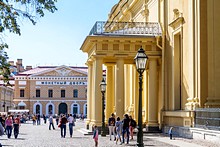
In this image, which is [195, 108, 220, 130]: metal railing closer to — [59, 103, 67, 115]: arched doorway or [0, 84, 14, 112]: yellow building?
[0, 84, 14, 112]: yellow building

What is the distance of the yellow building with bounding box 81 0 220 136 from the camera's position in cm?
2484

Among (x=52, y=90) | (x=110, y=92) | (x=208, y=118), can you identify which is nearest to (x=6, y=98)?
(x=52, y=90)

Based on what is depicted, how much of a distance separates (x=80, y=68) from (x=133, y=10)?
76.8 m

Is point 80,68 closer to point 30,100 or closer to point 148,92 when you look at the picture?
point 30,100

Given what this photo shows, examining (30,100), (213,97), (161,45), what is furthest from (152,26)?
(30,100)

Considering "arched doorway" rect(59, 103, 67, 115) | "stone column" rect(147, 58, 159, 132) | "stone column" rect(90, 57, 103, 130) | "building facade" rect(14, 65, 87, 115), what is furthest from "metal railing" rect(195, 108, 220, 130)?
"arched doorway" rect(59, 103, 67, 115)

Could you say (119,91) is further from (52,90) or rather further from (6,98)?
(6,98)

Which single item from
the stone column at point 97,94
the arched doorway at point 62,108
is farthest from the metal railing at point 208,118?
the arched doorway at point 62,108

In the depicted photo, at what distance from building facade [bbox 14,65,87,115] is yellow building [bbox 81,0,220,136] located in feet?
235

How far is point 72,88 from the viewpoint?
111 meters

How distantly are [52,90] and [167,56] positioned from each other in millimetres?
81013

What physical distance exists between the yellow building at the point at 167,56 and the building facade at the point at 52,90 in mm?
71649

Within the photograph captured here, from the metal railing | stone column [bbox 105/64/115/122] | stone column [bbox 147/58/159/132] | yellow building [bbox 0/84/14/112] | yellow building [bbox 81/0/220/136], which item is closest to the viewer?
the metal railing

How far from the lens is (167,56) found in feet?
101
